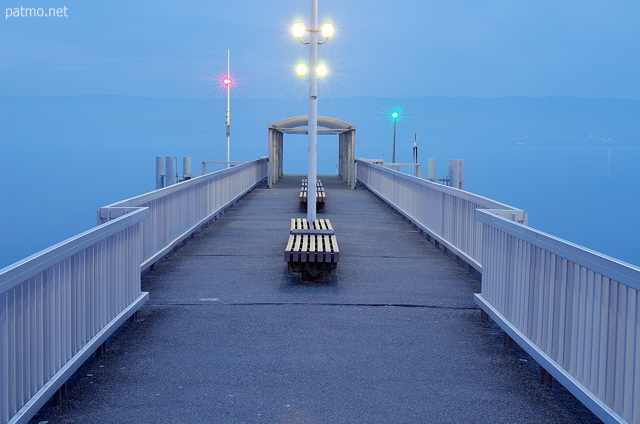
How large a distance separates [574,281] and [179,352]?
327cm

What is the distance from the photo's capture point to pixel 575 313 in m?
5.10

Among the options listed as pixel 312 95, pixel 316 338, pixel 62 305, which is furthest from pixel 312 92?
Result: pixel 62 305

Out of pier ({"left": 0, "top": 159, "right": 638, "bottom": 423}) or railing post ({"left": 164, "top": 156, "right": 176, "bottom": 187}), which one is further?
railing post ({"left": 164, "top": 156, "right": 176, "bottom": 187})

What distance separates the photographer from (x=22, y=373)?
14.6ft

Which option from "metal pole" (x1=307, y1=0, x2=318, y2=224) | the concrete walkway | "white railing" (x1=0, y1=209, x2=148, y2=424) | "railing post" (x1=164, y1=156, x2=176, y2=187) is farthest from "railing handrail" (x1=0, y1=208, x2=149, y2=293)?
"railing post" (x1=164, y1=156, x2=176, y2=187)

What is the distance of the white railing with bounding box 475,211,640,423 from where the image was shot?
432 cm

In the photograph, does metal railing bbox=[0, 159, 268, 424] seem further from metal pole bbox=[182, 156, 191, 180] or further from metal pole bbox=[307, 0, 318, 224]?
metal pole bbox=[182, 156, 191, 180]

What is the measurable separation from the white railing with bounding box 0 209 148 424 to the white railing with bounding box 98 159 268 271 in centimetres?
112

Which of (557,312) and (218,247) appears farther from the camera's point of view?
(218,247)

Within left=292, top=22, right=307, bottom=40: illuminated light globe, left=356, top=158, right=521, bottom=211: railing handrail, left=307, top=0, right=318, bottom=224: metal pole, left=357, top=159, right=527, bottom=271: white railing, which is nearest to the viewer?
left=356, top=158, right=521, bottom=211: railing handrail

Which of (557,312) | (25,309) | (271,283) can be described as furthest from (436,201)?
(25,309)

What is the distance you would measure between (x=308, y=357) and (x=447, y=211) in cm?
647

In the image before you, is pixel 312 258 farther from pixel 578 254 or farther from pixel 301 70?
pixel 301 70

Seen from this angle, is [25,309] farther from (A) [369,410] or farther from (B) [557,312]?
(B) [557,312]
